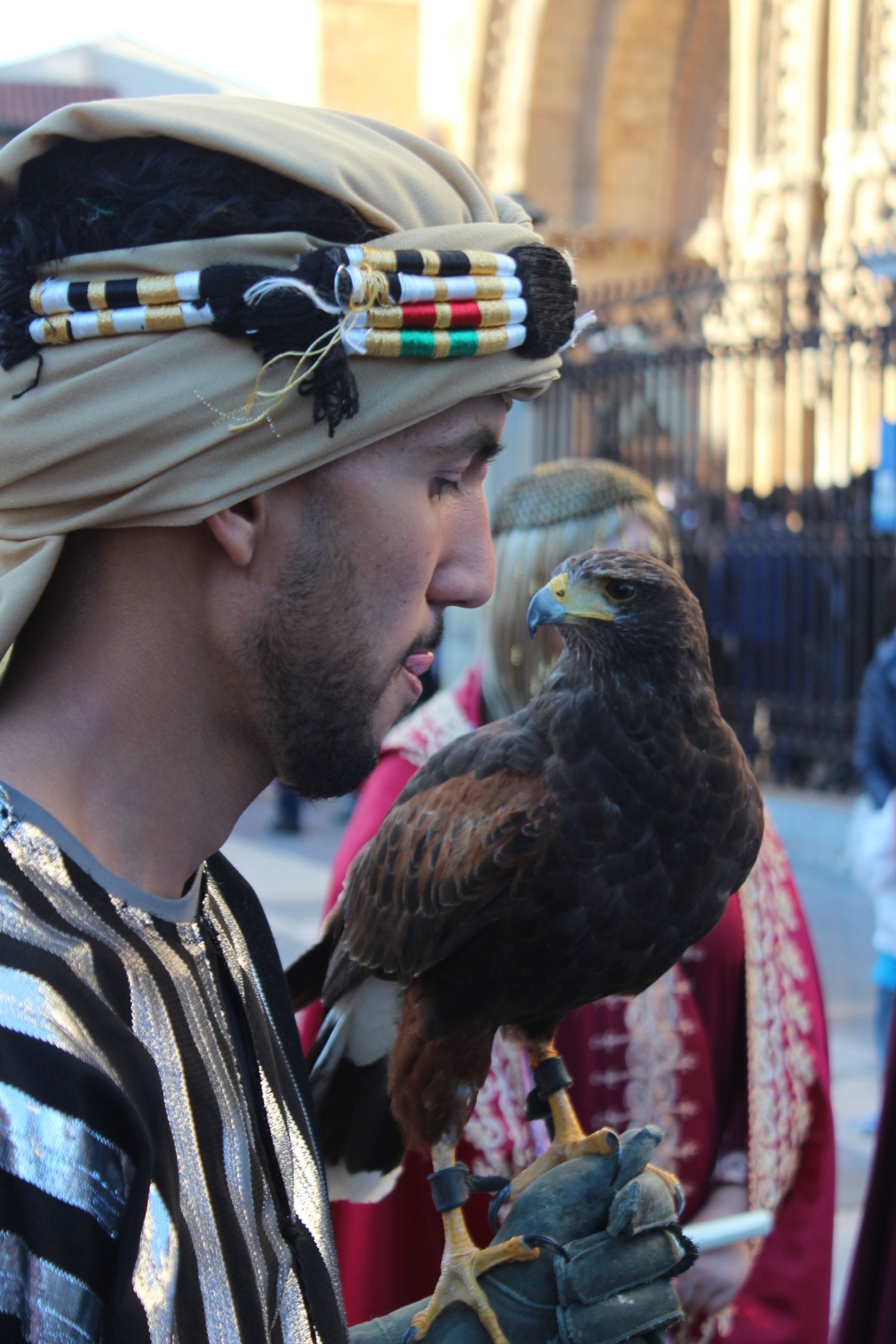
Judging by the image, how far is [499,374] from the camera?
1.35m

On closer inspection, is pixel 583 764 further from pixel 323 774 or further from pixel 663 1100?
pixel 663 1100

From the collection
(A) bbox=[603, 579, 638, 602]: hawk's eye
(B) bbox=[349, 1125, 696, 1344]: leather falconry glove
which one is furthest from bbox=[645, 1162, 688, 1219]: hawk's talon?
(A) bbox=[603, 579, 638, 602]: hawk's eye

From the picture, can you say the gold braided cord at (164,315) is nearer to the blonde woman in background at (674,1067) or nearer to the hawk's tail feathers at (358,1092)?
the hawk's tail feathers at (358,1092)

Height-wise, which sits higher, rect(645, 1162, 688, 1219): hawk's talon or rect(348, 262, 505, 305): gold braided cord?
rect(348, 262, 505, 305): gold braided cord

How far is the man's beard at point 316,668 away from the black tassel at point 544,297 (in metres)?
0.33

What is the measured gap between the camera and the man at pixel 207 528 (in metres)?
1.19

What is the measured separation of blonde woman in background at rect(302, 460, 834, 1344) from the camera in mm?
2428

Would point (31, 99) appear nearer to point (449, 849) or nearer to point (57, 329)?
point (449, 849)

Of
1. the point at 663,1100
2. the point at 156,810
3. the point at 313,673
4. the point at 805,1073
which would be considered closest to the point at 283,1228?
the point at 156,810

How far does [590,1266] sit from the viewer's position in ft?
5.11

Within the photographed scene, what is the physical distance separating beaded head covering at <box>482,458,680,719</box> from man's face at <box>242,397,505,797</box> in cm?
109

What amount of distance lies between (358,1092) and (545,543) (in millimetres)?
1119

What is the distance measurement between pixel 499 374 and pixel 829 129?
44.7ft

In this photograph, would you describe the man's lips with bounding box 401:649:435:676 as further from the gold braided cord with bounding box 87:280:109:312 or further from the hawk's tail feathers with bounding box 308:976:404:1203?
the hawk's tail feathers with bounding box 308:976:404:1203
